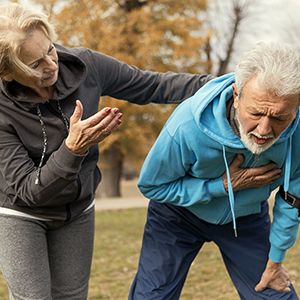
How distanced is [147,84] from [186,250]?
3.17ft

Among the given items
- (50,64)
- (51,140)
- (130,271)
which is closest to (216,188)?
(51,140)

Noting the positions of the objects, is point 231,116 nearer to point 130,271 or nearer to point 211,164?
point 211,164

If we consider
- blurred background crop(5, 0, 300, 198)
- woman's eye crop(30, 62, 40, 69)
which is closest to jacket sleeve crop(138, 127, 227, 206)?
woman's eye crop(30, 62, 40, 69)

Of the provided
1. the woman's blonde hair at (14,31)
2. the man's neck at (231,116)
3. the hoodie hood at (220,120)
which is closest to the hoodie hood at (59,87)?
the woman's blonde hair at (14,31)

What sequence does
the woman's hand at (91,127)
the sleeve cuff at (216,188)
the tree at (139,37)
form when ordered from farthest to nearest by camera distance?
the tree at (139,37) < the sleeve cuff at (216,188) < the woman's hand at (91,127)

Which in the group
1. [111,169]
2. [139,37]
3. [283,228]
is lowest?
[111,169]

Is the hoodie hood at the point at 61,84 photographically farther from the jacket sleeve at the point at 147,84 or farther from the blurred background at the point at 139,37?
the blurred background at the point at 139,37

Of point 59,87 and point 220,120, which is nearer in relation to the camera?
point 220,120

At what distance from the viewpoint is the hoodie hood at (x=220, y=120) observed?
300 cm

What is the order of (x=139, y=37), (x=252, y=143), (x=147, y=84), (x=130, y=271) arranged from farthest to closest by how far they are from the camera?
(x=139, y=37), (x=130, y=271), (x=147, y=84), (x=252, y=143)

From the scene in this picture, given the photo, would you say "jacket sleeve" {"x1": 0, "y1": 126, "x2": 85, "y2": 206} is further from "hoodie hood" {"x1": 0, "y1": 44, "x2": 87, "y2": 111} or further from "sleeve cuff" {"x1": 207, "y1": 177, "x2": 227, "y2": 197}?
"sleeve cuff" {"x1": 207, "y1": 177, "x2": 227, "y2": 197}

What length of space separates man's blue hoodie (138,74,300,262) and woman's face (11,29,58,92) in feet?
2.05

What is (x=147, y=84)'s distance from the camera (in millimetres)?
3588

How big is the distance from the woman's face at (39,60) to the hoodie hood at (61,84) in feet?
0.19
